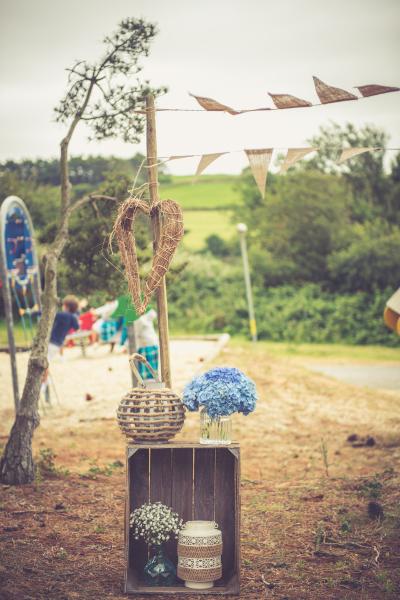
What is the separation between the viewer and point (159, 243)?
16.8ft

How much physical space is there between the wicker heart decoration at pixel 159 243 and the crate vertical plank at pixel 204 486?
3.36 ft

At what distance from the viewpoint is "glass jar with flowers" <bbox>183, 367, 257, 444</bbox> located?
458cm

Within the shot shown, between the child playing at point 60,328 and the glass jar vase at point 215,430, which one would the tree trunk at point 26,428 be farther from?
the child playing at point 60,328

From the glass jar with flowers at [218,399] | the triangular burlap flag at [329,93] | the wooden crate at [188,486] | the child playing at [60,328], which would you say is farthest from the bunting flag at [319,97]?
the child playing at [60,328]

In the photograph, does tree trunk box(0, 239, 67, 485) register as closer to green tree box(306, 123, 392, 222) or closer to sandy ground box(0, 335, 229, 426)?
sandy ground box(0, 335, 229, 426)

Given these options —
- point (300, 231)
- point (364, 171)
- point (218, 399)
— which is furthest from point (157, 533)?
point (364, 171)

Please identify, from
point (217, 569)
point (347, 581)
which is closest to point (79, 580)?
point (217, 569)

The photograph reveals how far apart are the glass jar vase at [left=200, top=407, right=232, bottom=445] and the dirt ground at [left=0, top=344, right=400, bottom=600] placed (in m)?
0.89

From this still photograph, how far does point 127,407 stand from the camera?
469 cm

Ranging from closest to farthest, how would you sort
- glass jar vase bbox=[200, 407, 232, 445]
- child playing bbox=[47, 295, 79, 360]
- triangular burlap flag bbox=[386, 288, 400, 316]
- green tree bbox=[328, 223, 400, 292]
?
glass jar vase bbox=[200, 407, 232, 445] < triangular burlap flag bbox=[386, 288, 400, 316] < child playing bbox=[47, 295, 79, 360] < green tree bbox=[328, 223, 400, 292]

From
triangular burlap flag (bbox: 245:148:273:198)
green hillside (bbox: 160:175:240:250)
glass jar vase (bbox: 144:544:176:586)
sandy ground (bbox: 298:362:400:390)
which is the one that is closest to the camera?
glass jar vase (bbox: 144:544:176:586)

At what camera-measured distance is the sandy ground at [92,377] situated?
11.4 m

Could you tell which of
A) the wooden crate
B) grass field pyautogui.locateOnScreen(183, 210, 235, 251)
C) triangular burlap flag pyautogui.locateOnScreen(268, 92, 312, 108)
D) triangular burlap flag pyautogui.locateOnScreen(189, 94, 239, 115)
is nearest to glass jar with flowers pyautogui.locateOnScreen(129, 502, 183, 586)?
the wooden crate

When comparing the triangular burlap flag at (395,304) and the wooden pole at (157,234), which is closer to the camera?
the wooden pole at (157,234)
